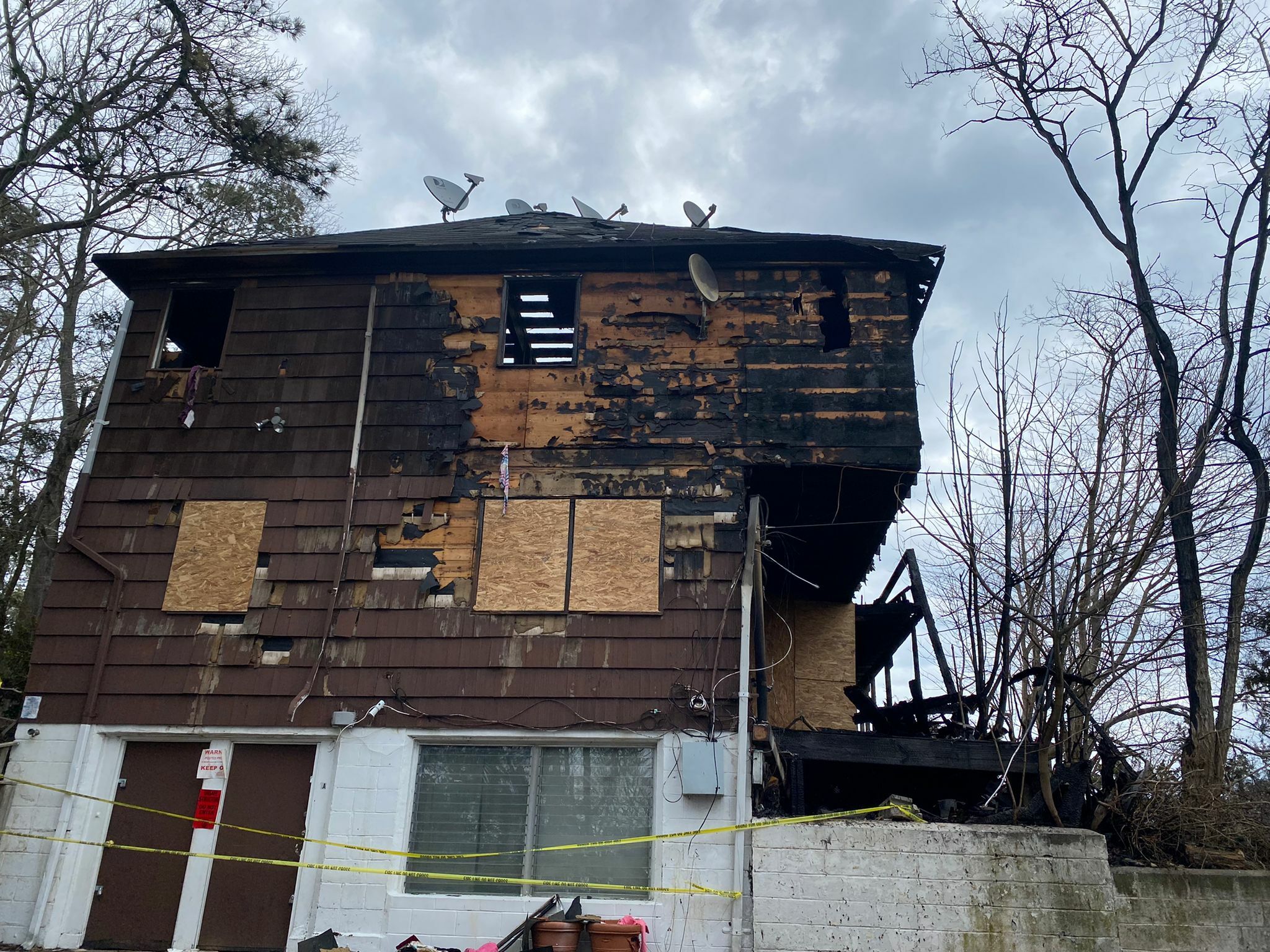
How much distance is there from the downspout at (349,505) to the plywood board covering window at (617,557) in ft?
7.30

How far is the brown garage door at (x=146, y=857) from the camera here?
325 inches

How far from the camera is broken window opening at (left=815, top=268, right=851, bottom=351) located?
10148 millimetres

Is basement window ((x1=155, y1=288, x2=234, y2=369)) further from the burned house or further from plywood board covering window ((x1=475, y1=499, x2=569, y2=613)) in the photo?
plywood board covering window ((x1=475, y1=499, x2=569, y2=613))

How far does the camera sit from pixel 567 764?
27.8ft

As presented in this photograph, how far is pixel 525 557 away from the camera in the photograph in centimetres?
A: 911

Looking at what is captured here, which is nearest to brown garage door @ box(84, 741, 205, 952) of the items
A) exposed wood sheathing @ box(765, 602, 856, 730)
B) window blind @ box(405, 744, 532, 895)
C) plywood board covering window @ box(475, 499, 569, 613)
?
window blind @ box(405, 744, 532, 895)

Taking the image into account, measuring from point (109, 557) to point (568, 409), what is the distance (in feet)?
15.6

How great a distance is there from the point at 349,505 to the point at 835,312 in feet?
18.1

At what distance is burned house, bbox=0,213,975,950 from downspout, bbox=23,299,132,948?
31 millimetres

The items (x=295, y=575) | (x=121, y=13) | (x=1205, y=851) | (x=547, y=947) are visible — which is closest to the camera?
(x=547, y=947)

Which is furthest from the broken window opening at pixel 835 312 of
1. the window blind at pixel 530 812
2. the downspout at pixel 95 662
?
the downspout at pixel 95 662

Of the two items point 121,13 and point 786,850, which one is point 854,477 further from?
point 121,13

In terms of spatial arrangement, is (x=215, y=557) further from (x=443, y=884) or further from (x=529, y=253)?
(x=529, y=253)

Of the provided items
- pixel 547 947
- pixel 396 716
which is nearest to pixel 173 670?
pixel 396 716
